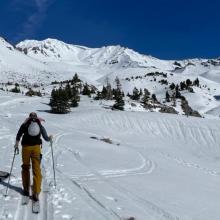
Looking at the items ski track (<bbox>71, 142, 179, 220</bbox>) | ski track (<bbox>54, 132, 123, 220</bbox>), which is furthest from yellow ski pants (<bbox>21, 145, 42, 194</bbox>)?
ski track (<bbox>71, 142, 179, 220</bbox>)

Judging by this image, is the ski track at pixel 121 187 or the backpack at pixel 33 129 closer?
the backpack at pixel 33 129

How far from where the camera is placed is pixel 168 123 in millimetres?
64125

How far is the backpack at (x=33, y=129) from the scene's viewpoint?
43.8 ft

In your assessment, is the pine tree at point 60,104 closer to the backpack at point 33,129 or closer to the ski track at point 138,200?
the ski track at point 138,200

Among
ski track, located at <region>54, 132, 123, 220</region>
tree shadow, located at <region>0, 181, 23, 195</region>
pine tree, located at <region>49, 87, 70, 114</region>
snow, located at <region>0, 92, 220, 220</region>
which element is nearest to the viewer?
ski track, located at <region>54, 132, 123, 220</region>

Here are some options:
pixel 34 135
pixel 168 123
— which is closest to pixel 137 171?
pixel 34 135

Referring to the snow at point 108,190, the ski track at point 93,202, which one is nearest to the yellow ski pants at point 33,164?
the snow at point 108,190

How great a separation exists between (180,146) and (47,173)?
130ft

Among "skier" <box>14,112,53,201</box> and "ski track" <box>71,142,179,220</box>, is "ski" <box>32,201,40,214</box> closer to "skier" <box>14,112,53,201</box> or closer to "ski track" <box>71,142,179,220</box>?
"skier" <box>14,112,53,201</box>

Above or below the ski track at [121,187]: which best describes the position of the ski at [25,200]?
above

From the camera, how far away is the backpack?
526 inches

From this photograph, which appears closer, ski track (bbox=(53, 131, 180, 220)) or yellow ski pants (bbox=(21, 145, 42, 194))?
yellow ski pants (bbox=(21, 145, 42, 194))

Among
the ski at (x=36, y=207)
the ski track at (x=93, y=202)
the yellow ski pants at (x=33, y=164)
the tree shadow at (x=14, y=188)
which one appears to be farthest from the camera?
the tree shadow at (x=14, y=188)

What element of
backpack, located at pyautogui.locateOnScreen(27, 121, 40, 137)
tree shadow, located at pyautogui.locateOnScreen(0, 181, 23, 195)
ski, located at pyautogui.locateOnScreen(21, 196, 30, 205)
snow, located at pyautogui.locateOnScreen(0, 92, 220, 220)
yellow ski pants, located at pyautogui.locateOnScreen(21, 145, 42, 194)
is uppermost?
backpack, located at pyautogui.locateOnScreen(27, 121, 40, 137)
